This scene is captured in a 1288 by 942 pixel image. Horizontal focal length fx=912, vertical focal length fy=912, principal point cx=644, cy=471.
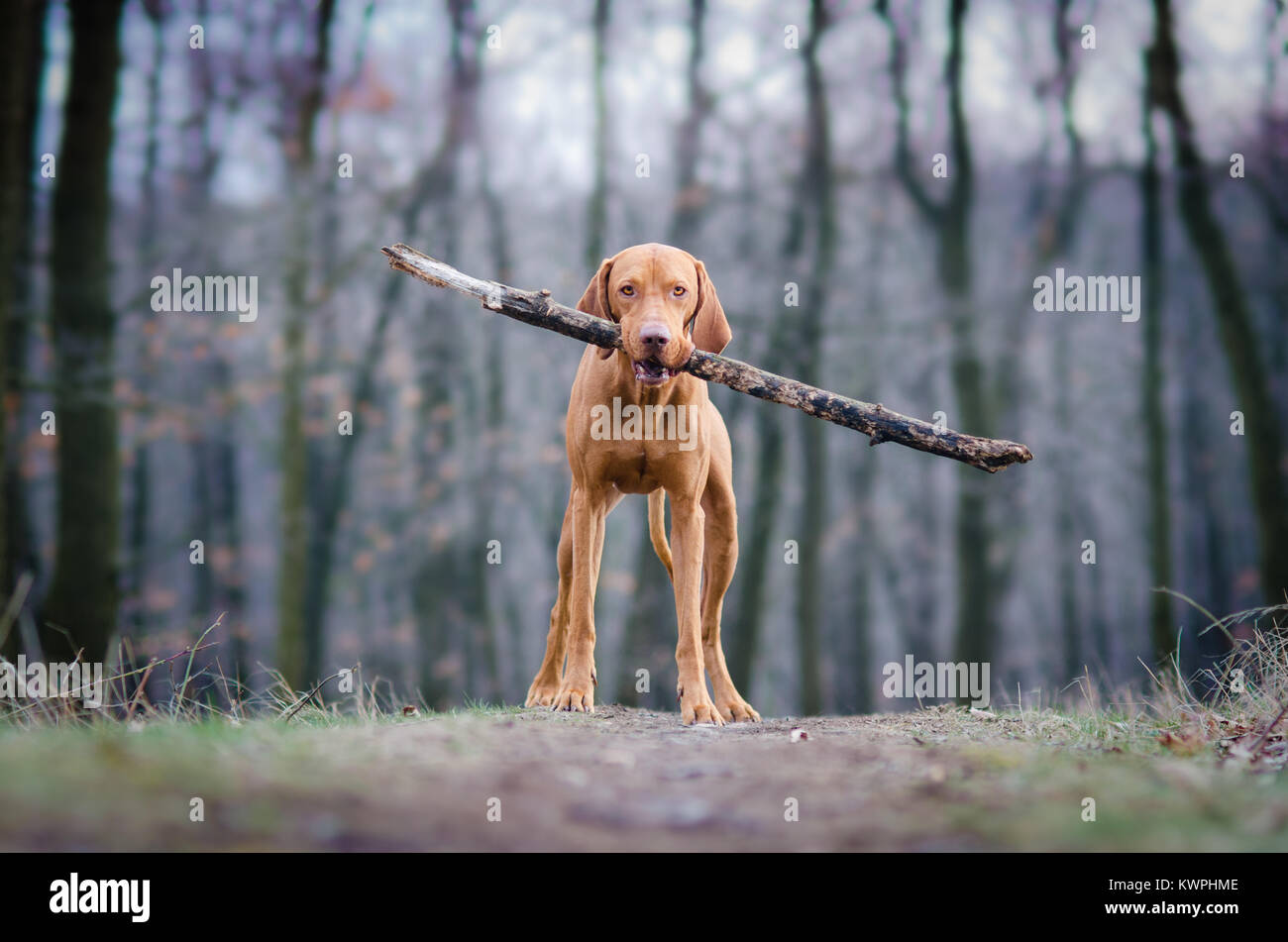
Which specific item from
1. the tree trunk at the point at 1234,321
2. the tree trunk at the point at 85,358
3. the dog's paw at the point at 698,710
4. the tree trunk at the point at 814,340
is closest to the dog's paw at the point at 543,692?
the dog's paw at the point at 698,710

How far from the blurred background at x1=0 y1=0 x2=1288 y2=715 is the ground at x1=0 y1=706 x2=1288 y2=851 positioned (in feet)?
28.9

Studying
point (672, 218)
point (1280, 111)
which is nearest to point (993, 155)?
point (1280, 111)

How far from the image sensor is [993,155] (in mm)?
14852

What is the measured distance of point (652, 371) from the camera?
5219mm

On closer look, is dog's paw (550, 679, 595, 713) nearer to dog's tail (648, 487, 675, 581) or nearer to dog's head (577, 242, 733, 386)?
dog's tail (648, 487, 675, 581)

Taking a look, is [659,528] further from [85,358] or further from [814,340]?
[85,358]

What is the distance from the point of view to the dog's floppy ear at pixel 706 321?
5.70 m

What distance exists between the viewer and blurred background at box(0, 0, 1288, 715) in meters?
13.4

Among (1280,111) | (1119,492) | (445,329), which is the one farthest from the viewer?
(1119,492)

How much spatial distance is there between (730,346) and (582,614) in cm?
852

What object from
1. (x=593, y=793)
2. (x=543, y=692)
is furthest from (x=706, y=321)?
(x=593, y=793)

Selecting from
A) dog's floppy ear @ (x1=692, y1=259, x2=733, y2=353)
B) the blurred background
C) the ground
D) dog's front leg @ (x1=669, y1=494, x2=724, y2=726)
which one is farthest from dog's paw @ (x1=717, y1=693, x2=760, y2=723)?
the blurred background
